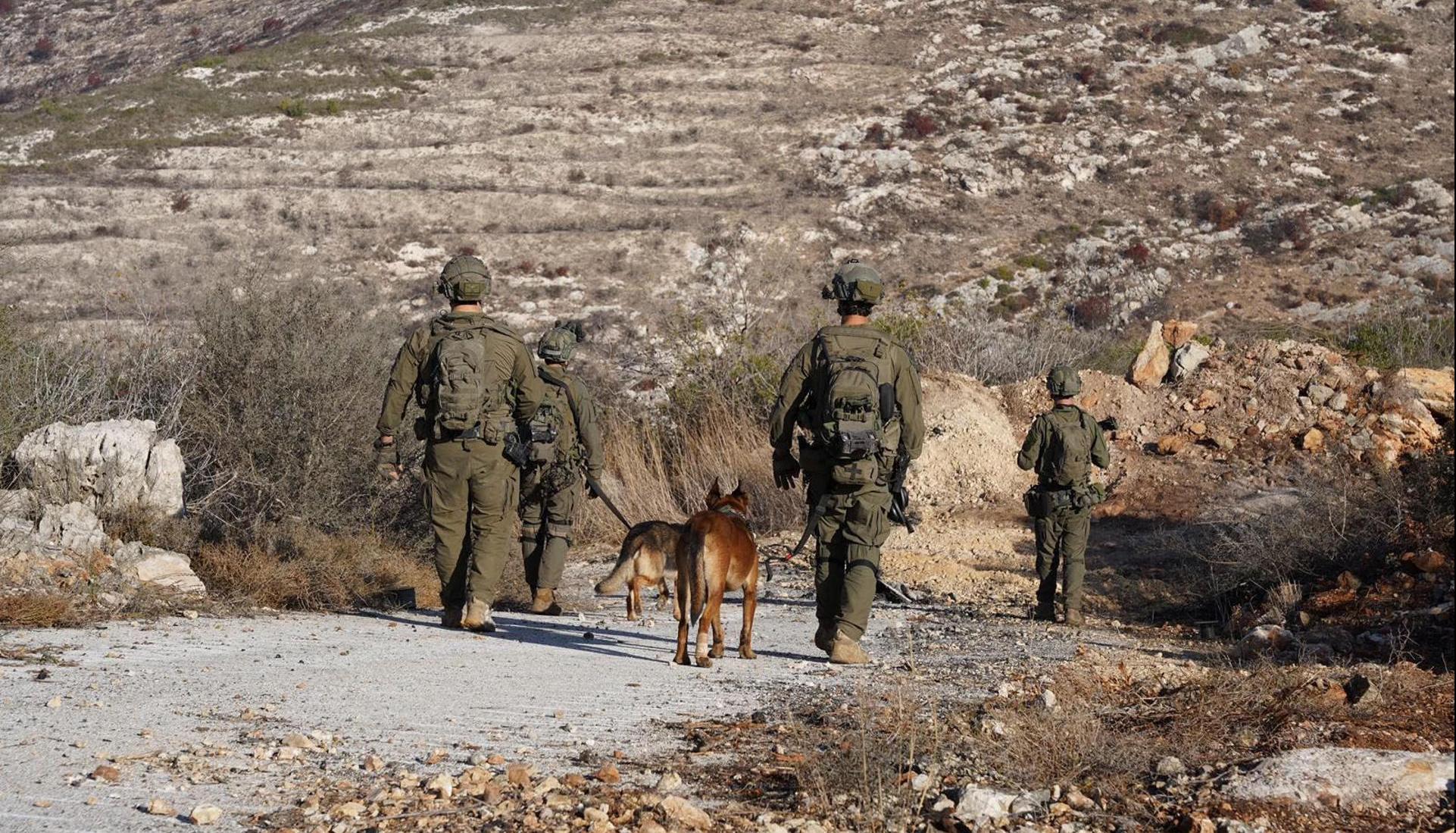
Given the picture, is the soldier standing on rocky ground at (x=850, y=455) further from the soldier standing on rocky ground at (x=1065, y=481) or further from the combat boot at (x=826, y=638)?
the soldier standing on rocky ground at (x=1065, y=481)

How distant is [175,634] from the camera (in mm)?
7945

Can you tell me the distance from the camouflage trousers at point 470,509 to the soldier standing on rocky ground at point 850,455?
1.88 m

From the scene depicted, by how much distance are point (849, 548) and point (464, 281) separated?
2753 millimetres

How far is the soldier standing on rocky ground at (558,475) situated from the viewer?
9867 mm

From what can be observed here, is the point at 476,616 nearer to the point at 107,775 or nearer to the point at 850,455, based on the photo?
the point at 850,455

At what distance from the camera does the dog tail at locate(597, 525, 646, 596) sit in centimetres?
858

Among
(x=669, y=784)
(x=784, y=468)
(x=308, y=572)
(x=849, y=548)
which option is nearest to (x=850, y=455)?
(x=784, y=468)

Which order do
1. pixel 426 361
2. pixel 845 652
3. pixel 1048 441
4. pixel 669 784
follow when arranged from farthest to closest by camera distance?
pixel 1048 441 → pixel 426 361 → pixel 845 652 → pixel 669 784

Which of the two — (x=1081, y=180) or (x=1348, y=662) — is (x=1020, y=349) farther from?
(x=1081, y=180)

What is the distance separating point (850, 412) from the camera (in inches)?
291

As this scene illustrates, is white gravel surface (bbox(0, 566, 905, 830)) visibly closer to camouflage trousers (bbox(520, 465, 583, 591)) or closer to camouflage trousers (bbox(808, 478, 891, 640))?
camouflage trousers (bbox(808, 478, 891, 640))

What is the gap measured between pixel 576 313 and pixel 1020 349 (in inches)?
661

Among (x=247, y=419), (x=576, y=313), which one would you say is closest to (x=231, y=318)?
(x=247, y=419)

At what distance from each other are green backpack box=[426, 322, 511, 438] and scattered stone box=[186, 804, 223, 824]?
4214mm
